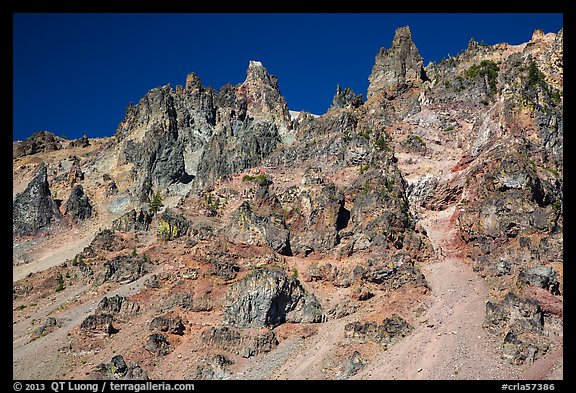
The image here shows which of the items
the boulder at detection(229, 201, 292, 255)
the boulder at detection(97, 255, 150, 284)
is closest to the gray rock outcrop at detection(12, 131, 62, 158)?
the boulder at detection(97, 255, 150, 284)

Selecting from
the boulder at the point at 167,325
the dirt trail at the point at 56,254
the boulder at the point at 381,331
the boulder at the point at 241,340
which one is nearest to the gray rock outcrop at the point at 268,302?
the boulder at the point at 241,340

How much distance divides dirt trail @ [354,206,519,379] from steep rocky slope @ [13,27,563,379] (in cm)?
20

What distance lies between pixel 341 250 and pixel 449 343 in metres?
19.5

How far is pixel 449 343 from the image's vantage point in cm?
4812

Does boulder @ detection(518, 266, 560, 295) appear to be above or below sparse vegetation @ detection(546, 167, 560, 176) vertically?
below

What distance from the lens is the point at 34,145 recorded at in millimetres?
142375

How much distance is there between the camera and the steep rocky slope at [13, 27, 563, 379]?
49812 mm

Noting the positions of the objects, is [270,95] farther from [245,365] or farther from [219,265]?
[245,365]

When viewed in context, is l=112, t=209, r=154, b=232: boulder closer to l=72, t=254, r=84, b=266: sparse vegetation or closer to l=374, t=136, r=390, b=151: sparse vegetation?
l=72, t=254, r=84, b=266: sparse vegetation

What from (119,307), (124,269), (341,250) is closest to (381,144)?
(341,250)

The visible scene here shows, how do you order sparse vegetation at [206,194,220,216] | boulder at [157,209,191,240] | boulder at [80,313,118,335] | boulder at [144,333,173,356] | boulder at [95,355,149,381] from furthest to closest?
sparse vegetation at [206,194,220,216] < boulder at [157,209,191,240] < boulder at [80,313,118,335] < boulder at [144,333,173,356] < boulder at [95,355,149,381]

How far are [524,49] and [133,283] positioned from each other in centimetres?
7079

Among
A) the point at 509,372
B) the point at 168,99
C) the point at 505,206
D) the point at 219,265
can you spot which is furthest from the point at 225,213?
the point at 168,99

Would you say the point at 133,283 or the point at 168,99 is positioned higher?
the point at 168,99
